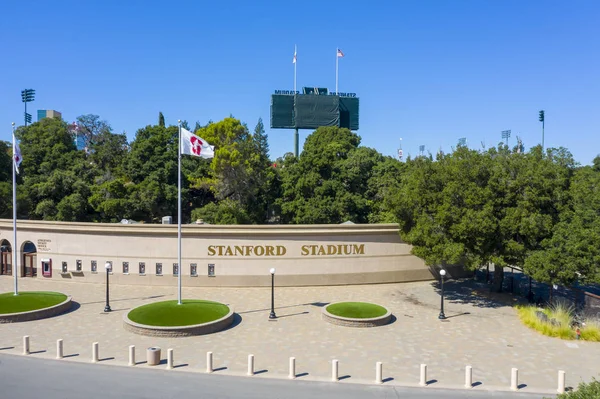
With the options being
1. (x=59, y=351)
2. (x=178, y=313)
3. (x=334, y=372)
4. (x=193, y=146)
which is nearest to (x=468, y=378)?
(x=334, y=372)

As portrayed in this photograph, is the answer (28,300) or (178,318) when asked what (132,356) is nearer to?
(178,318)

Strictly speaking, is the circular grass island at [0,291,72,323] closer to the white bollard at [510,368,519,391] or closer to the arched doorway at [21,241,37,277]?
the arched doorway at [21,241,37,277]

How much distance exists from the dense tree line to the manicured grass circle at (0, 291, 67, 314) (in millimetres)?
15146

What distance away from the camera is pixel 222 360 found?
50.0 ft

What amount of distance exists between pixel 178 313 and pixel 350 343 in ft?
27.3

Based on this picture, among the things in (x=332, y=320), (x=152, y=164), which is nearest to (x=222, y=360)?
(x=332, y=320)

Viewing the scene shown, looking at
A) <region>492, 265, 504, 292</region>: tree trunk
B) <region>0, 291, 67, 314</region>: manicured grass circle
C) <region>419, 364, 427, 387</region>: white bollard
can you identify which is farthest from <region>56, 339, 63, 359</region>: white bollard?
<region>492, 265, 504, 292</region>: tree trunk

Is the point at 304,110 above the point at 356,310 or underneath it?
above

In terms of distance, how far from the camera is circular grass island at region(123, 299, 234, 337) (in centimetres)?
1772

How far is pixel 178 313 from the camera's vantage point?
20.0 meters

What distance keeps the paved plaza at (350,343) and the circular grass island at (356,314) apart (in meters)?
0.44

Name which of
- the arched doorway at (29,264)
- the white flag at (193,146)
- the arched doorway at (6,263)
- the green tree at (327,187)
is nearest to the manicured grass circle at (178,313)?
the white flag at (193,146)

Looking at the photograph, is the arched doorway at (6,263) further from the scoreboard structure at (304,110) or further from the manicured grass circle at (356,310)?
the scoreboard structure at (304,110)

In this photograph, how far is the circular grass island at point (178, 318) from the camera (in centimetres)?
1772
